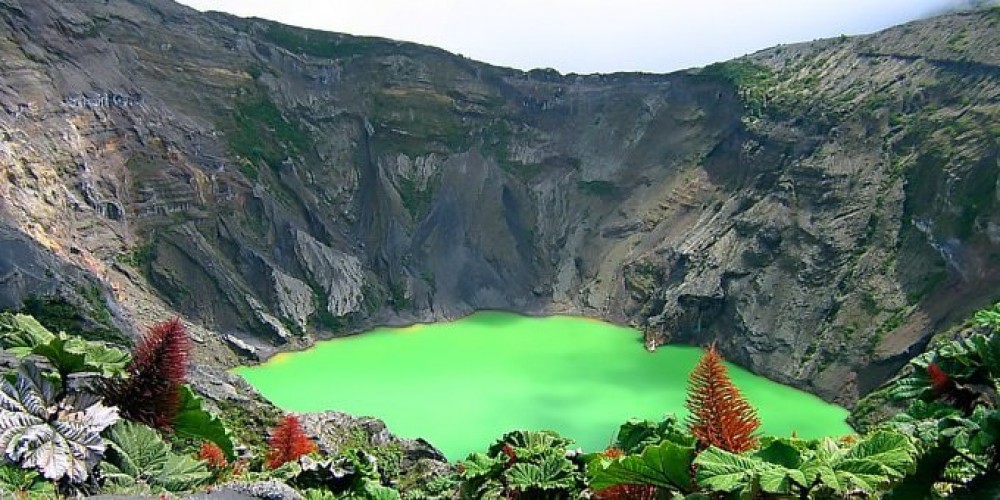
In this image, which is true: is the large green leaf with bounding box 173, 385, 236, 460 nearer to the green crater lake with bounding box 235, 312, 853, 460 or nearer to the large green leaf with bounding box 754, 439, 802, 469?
the large green leaf with bounding box 754, 439, 802, 469

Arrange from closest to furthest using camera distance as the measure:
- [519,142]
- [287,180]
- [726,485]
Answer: [726,485] < [287,180] < [519,142]

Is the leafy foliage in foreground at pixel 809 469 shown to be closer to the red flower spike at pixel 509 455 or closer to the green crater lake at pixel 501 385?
the red flower spike at pixel 509 455

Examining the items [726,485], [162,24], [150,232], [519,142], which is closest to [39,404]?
[726,485]

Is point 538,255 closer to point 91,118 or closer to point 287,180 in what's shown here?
point 287,180

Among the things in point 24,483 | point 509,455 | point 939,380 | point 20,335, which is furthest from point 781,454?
point 20,335

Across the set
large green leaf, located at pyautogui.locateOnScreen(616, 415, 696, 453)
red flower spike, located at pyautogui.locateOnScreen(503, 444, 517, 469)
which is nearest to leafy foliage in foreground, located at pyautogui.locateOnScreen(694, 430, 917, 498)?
large green leaf, located at pyautogui.locateOnScreen(616, 415, 696, 453)

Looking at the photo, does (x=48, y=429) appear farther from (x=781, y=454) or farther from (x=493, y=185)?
(x=493, y=185)
